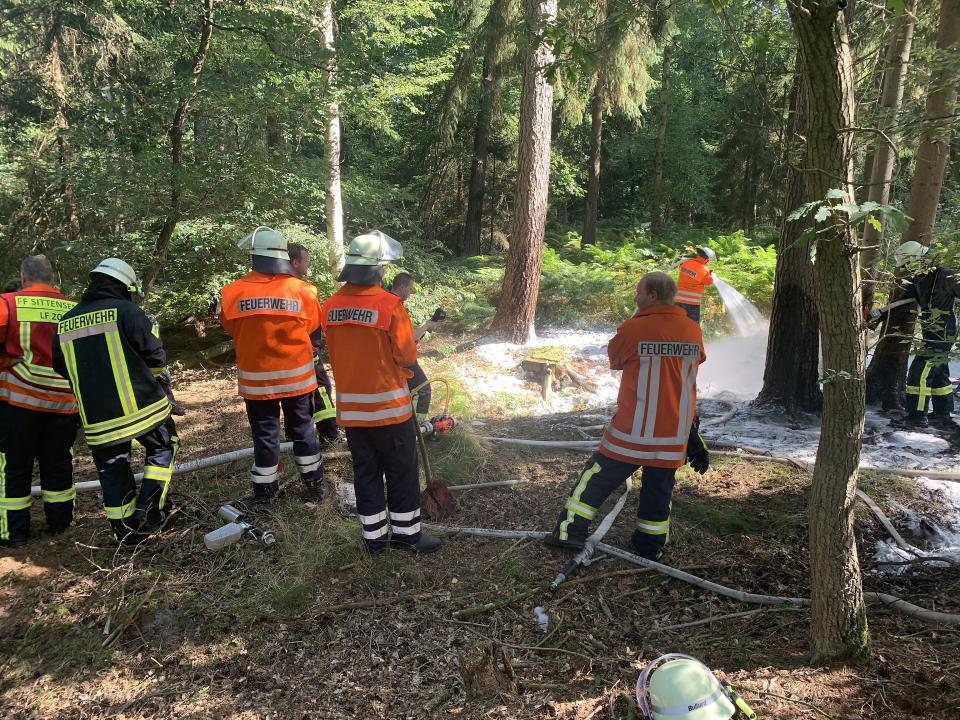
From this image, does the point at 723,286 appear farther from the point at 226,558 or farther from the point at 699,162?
the point at 699,162

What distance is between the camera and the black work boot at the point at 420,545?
4.10m

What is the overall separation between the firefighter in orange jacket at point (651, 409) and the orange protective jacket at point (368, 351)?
Result: 4.50 ft

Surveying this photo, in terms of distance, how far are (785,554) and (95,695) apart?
4.13 meters

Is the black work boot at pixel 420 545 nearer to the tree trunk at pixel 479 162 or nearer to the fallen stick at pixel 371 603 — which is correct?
the fallen stick at pixel 371 603

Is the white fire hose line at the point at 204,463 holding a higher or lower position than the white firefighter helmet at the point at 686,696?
lower

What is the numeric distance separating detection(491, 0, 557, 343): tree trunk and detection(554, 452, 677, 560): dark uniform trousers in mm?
5502

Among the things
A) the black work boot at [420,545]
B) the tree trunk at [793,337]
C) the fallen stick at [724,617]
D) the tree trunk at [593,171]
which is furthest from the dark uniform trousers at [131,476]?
the tree trunk at [593,171]

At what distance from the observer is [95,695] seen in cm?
304

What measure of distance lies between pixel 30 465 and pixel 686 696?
4.56 m

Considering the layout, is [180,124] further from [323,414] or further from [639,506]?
[639,506]

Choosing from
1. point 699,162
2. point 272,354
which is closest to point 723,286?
point 272,354

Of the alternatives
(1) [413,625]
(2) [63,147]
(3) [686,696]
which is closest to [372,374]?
(1) [413,625]

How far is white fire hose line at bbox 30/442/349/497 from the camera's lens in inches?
193

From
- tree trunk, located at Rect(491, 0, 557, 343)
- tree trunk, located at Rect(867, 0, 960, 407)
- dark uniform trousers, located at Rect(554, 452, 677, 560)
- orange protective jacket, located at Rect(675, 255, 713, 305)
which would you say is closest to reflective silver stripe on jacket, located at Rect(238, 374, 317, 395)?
dark uniform trousers, located at Rect(554, 452, 677, 560)
